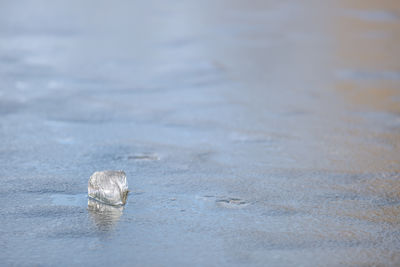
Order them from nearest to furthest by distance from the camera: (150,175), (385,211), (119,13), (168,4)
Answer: (385,211)
(150,175)
(119,13)
(168,4)

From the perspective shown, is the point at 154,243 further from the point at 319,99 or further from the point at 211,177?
the point at 319,99

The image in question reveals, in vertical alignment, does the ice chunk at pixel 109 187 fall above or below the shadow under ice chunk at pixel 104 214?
above

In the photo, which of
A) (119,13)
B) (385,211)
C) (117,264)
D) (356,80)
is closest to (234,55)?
(356,80)

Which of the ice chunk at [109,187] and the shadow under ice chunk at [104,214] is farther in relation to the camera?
the ice chunk at [109,187]

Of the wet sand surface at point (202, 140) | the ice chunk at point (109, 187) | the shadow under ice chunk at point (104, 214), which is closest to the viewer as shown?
the wet sand surface at point (202, 140)

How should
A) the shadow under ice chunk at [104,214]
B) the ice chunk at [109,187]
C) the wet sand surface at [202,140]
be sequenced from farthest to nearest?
the ice chunk at [109,187], the shadow under ice chunk at [104,214], the wet sand surface at [202,140]
